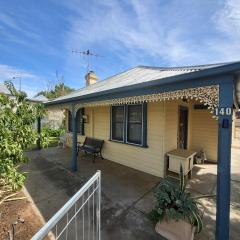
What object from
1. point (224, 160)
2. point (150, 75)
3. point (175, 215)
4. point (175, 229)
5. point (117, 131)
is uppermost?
point (150, 75)

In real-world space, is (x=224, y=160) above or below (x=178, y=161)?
above

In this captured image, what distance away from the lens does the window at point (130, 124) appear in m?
5.88

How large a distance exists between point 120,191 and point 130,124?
2.67 metres

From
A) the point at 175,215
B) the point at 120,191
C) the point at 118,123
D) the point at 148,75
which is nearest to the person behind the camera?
the point at 175,215

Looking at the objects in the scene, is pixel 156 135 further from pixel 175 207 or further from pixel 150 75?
pixel 175 207

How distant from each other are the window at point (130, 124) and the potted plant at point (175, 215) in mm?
2990

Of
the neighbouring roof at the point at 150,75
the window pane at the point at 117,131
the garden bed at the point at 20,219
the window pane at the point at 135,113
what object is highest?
the neighbouring roof at the point at 150,75

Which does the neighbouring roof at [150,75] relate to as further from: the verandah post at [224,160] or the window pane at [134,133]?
the window pane at [134,133]

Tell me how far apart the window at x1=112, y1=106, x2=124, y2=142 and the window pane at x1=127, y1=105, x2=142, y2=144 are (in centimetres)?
41

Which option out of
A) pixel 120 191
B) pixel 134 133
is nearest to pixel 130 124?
pixel 134 133

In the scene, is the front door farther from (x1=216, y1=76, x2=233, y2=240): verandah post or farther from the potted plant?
(x1=216, y1=76, x2=233, y2=240): verandah post

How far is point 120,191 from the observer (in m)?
4.47

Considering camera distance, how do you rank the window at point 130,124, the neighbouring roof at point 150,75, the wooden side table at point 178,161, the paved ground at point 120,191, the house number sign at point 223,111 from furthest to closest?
the window at point 130,124 → the wooden side table at point 178,161 → the neighbouring roof at point 150,75 → the paved ground at point 120,191 → the house number sign at point 223,111

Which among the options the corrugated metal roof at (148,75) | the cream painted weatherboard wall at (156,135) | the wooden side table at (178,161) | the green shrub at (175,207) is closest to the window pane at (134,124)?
the cream painted weatherboard wall at (156,135)
